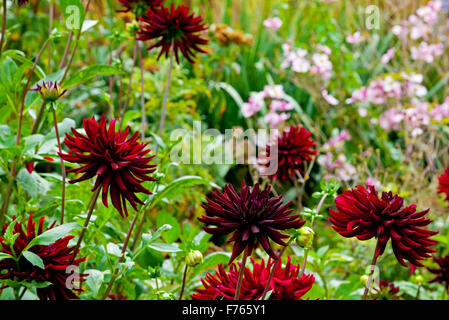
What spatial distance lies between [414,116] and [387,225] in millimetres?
1592

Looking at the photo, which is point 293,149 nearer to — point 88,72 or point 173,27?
point 173,27

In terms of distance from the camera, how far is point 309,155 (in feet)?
3.68

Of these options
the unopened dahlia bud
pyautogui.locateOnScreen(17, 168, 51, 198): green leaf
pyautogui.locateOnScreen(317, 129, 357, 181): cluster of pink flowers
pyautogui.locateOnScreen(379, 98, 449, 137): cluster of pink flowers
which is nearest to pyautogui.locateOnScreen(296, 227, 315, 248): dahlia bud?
the unopened dahlia bud

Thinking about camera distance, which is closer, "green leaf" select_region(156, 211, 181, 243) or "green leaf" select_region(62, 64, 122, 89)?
"green leaf" select_region(62, 64, 122, 89)

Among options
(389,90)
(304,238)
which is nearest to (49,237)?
(304,238)

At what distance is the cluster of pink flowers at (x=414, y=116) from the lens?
2061 mm

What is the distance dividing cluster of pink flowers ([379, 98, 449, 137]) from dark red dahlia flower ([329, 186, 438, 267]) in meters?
1.44

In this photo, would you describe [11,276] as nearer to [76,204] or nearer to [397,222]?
[76,204]

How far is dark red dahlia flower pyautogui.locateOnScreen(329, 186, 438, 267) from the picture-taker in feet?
2.15

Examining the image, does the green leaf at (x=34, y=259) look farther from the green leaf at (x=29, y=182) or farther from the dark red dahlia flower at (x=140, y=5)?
the dark red dahlia flower at (x=140, y=5)

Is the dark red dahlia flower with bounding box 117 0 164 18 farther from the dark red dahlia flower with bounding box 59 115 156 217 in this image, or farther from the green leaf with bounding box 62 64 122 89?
the dark red dahlia flower with bounding box 59 115 156 217
